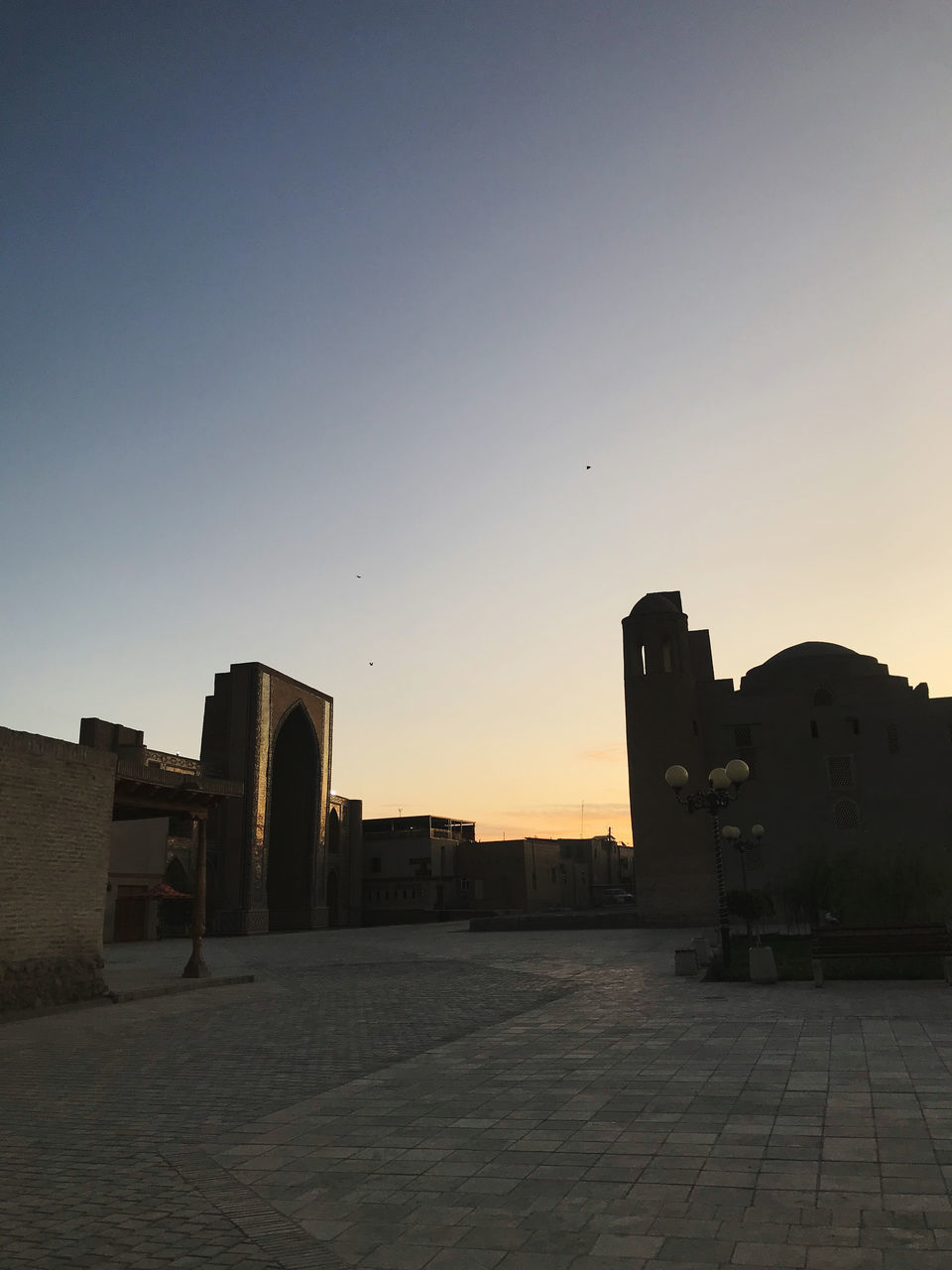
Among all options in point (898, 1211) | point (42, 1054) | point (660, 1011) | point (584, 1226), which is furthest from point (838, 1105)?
point (42, 1054)

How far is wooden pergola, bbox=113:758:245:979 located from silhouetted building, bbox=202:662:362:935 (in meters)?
25.9

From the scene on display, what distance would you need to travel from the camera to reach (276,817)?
51.5 metres

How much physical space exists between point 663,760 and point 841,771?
8.11 m

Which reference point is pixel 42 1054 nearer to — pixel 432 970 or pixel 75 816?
pixel 75 816

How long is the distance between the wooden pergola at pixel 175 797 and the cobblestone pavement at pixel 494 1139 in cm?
470

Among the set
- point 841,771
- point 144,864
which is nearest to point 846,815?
point 841,771

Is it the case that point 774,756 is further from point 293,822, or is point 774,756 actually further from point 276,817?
point 276,817

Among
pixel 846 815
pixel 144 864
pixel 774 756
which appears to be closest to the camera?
pixel 846 815

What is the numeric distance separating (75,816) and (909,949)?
12.6m

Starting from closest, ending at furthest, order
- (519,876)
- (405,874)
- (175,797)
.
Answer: (175,797)
(405,874)
(519,876)

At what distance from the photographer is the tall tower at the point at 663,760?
116 feet

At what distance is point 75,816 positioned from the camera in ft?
46.6

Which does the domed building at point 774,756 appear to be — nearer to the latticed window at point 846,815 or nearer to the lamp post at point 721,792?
the latticed window at point 846,815

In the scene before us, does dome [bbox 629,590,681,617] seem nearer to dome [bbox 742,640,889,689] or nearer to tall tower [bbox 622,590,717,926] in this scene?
tall tower [bbox 622,590,717,926]
